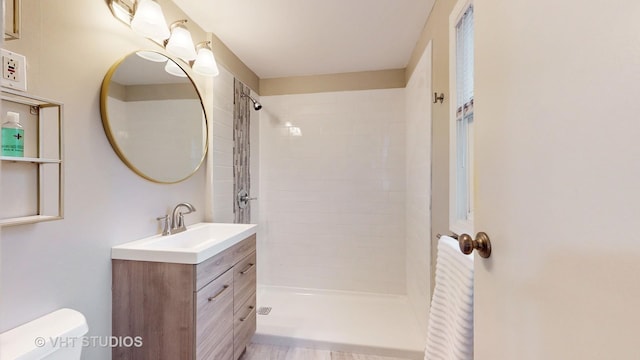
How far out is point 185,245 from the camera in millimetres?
1591

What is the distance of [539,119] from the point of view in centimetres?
47

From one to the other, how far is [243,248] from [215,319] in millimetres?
426

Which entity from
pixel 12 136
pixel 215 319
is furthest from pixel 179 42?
pixel 215 319

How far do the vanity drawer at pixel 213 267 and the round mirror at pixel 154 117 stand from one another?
57cm

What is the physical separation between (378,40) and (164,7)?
58.8 inches

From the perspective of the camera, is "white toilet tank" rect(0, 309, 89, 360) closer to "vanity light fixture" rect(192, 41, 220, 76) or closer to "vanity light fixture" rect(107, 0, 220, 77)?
"vanity light fixture" rect(107, 0, 220, 77)

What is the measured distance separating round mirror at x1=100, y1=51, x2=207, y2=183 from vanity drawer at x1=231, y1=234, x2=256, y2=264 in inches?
22.0

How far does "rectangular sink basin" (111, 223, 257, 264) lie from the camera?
1.18 m

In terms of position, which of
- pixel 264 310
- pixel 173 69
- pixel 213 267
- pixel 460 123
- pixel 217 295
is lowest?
pixel 264 310

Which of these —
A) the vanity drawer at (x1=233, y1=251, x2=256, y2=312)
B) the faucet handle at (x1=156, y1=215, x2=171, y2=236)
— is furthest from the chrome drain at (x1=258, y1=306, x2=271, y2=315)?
the faucet handle at (x1=156, y1=215, x2=171, y2=236)

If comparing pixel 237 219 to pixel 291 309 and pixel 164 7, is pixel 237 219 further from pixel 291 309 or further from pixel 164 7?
pixel 164 7

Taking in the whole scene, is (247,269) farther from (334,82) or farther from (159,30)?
(334,82)

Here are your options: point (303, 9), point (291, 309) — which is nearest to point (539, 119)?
point (303, 9)

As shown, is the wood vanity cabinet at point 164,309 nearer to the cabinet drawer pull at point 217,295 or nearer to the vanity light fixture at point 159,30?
the cabinet drawer pull at point 217,295
